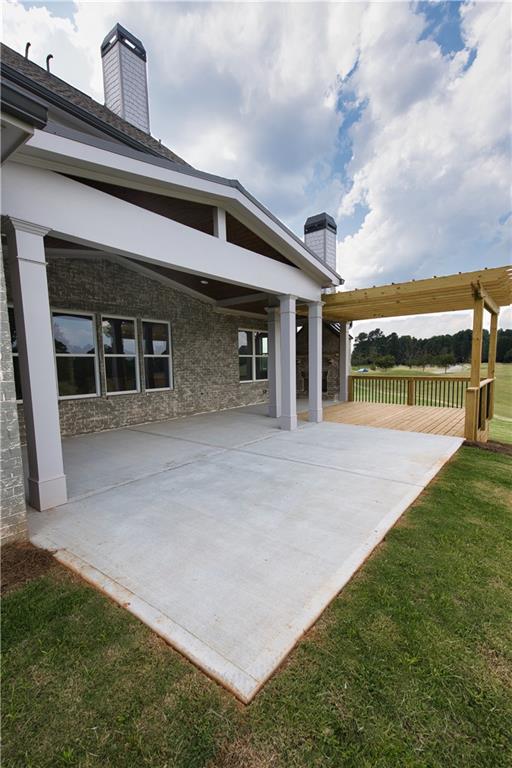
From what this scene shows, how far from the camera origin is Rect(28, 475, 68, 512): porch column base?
3.47m

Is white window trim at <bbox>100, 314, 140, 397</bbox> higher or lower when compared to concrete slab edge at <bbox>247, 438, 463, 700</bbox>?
higher

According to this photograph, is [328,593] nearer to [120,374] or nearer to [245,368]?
[120,374]

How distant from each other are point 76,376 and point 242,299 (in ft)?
14.4

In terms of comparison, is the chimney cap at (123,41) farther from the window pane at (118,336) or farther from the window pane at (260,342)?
the window pane at (260,342)

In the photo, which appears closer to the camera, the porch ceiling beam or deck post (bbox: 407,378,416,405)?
the porch ceiling beam

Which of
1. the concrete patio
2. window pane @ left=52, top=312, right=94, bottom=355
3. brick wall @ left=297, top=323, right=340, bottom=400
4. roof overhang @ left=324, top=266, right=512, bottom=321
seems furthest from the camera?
brick wall @ left=297, top=323, right=340, bottom=400

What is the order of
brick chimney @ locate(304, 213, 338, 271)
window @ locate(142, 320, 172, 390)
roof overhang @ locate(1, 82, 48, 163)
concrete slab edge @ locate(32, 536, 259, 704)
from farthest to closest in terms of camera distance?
brick chimney @ locate(304, 213, 338, 271)
window @ locate(142, 320, 172, 390)
roof overhang @ locate(1, 82, 48, 163)
concrete slab edge @ locate(32, 536, 259, 704)

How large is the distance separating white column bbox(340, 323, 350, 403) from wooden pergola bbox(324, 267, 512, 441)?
7.50ft

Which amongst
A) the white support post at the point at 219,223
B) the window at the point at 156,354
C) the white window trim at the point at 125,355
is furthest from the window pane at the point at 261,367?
the white support post at the point at 219,223

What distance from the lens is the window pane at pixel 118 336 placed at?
7363 mm

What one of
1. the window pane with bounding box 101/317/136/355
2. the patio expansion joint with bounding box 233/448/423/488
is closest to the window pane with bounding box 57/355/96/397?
the window pane with bounding box 101/317/136/355

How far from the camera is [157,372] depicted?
328 inches

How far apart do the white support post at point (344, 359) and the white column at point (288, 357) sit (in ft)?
16.1

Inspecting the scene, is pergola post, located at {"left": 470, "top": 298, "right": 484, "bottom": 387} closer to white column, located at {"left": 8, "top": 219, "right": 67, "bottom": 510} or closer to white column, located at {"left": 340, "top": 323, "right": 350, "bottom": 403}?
white column, located at {"left": 340, "top": 323, "right": 350, "bottom": 403}
